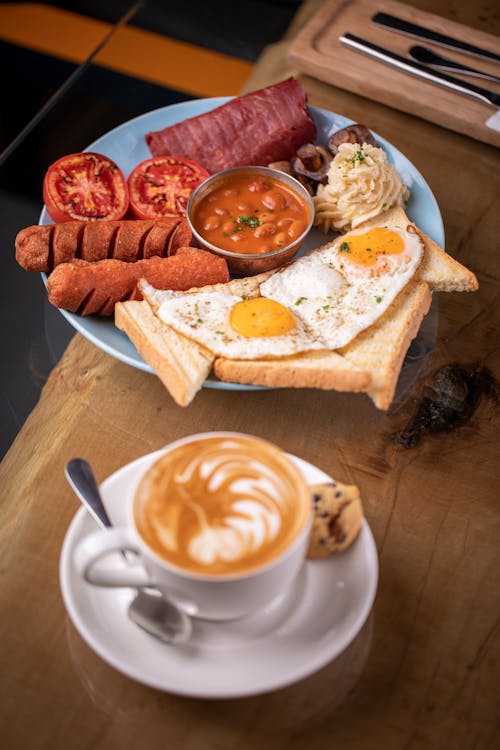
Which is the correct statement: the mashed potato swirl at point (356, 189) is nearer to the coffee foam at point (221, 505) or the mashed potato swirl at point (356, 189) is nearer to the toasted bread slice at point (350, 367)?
the toasted bread slice at point (350, 367)

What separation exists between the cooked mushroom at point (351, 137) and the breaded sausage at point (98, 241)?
0.82 meters

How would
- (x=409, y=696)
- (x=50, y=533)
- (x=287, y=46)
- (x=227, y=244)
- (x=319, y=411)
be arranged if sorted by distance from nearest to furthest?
1. (x=409, y=696)
2. (x=50, y=533)
3. (x=319, y=411)
4. (x=227, y=244)
5. (x=287, y=46)

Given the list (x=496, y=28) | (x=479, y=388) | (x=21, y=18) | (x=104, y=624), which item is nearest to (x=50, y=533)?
(x=104, y=624)

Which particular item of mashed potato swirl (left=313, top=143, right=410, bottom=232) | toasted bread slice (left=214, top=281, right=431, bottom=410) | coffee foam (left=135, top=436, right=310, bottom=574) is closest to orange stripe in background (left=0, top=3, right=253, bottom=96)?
mashed potato swirl (left=313, top=143, right=410, bottom=232)

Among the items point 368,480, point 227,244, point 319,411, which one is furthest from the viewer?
point 227,244

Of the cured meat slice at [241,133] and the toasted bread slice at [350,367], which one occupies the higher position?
the cured meat slice at [241,133]

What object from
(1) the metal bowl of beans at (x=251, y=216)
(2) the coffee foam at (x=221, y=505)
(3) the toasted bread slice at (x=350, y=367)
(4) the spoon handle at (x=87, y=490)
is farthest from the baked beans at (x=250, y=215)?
(2) the coffee foam at (x=221, y=505)

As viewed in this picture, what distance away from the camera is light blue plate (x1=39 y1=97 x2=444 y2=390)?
2652mm

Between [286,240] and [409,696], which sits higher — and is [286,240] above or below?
above

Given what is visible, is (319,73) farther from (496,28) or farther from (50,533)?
(50,533)

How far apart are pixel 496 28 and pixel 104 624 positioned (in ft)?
12.8

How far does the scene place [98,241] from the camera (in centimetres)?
285

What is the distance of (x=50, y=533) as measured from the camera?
2.23 m

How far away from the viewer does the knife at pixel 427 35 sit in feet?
12.6
